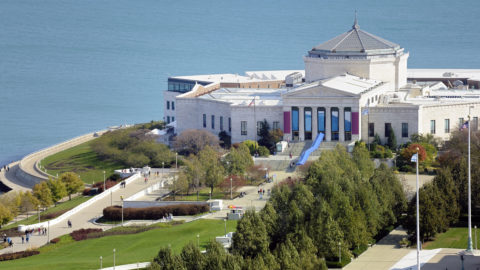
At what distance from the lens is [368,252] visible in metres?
59.2

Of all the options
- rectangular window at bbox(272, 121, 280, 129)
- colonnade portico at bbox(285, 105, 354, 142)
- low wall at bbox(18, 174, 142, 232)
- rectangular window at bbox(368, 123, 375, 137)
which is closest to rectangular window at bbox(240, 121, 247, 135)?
rectangular window at bbox(272, 121, 280, 129)

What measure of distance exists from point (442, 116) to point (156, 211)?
100ft

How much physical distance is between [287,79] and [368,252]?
57.6 m

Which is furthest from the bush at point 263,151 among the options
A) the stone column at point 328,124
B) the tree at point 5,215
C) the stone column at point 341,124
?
the tree at point 5,215

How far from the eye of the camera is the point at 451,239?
6128 centimetres

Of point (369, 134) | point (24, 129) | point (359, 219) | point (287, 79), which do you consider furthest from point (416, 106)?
point (24, 129)

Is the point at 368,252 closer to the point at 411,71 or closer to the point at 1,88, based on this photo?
the point at 411,71

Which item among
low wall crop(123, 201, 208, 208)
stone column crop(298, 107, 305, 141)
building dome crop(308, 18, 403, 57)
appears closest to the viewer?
low wall crop(123, 201, 208, 208)

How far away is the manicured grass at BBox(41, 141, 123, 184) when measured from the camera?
97500 millimetres

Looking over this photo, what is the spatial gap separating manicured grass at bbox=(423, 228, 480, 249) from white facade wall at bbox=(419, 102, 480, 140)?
31.0 m

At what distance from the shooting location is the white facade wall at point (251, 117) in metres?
97.3

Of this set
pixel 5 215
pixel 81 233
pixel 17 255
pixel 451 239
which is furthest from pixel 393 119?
pixel 17 255

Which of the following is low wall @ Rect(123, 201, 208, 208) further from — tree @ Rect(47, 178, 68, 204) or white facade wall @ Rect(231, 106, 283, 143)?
white facade wall @ Rect(231, 106, 283, 143)

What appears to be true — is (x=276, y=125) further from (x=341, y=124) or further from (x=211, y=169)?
(x=211, y=169)
